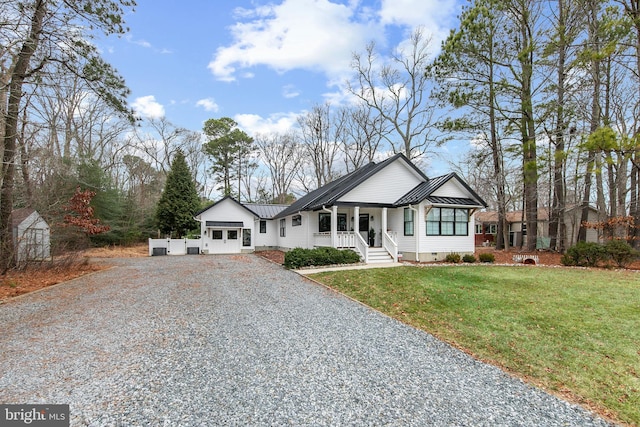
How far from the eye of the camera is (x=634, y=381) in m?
3.62

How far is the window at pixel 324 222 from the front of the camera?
17572mm

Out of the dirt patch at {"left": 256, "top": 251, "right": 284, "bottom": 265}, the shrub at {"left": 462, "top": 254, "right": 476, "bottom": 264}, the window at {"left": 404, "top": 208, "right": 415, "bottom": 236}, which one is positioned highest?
the window at {"left": 404, "top": 208, "right": 415, "bottom": 236}

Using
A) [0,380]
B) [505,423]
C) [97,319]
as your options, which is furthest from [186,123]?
[505,423]

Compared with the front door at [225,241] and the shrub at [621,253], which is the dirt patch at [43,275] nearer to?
the front door at [225,241]

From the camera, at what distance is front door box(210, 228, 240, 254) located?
2298cm

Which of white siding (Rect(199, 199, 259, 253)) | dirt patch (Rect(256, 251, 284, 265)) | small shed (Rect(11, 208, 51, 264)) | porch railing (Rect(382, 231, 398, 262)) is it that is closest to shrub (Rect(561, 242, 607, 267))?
porch railing (Rect(382, 231, 398, 262))

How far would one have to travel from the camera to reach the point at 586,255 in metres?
13.2

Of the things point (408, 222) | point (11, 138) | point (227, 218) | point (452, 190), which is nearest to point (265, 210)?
point (227, 218)

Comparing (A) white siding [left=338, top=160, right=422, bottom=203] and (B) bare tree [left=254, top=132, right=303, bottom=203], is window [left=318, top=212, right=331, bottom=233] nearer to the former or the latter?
(A) white siding [left=338, top=160, right=422, bottom=203]

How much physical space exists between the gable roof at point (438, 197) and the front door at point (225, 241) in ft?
42.5

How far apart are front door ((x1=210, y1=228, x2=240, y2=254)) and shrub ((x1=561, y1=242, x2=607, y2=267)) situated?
1980 cm

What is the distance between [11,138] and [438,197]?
16702mm

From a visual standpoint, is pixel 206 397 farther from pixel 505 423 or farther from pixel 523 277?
pixel 523 277

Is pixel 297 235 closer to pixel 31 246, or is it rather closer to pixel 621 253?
pixel 31 246
